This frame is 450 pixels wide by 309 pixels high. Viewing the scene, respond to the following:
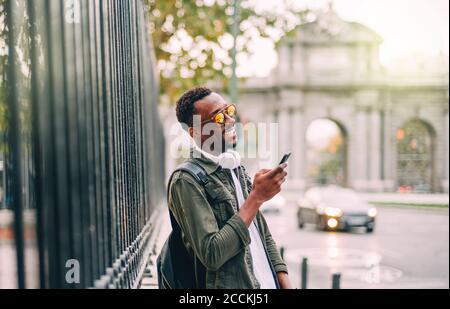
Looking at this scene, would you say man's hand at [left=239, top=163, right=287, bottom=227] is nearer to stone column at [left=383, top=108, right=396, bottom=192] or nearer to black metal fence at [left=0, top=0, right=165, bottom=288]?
black metal fence at [left=0, top=0, right=165, bottom=288]

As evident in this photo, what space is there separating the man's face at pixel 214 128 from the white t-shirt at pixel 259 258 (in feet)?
0.45

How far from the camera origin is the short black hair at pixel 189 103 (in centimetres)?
257

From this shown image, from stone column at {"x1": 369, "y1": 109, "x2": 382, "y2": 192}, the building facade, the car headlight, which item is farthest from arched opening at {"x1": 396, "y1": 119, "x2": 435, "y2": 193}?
the car headlight

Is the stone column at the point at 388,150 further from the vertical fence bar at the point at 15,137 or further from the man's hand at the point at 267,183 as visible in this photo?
the vertical fence bar at the point at 15,137

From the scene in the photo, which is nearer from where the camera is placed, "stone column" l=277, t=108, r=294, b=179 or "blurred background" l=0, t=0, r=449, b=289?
"blurred background" l=0, t=0, r=449, b=289

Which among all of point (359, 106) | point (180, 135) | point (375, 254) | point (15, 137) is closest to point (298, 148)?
point (359, 106)

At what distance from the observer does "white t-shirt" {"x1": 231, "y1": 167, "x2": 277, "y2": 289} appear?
240 cm

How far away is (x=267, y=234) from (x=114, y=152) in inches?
32.0

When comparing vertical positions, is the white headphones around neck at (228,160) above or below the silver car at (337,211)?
above

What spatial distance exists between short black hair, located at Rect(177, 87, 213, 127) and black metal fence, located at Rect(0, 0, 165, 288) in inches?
13.2

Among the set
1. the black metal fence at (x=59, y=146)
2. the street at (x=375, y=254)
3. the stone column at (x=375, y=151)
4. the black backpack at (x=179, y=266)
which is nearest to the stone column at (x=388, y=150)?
the stone column at (x=375, y=151)
